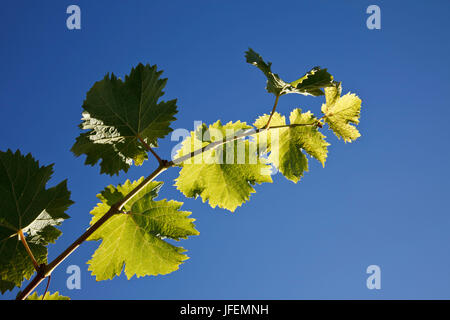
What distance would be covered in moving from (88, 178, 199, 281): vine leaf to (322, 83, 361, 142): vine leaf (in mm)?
983

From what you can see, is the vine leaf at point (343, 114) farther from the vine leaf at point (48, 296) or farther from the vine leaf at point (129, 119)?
the vine leaf at point (48, 296)

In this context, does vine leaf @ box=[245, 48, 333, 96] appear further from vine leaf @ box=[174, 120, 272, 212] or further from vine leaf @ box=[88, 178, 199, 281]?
vine leaf @ box=[88, 178, 199, 281]

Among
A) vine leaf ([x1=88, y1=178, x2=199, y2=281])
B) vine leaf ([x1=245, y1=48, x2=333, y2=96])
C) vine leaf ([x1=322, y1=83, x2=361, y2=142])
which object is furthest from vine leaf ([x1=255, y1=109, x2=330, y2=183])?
vine leaf ([x1=88, y1=178, x2=199, y2=281])

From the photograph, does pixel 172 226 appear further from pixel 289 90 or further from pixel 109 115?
pixel 289 90

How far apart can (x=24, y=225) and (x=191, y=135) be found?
88 cm

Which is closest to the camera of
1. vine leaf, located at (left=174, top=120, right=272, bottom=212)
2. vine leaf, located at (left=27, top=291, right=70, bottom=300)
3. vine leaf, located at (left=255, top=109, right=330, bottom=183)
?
vine leaf, located at (left=27, top=291, right=70, bottom=300)

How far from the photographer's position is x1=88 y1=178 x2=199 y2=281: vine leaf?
1835 millimetres

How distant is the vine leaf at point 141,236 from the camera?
183cm

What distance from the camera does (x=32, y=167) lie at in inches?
60.6

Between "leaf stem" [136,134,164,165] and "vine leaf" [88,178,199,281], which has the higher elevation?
"leaf stem" [136,134,164,165]

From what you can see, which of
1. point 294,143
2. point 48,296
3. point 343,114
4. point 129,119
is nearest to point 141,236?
point 48,296

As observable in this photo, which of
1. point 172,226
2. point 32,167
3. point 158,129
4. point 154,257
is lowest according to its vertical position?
point 154,257

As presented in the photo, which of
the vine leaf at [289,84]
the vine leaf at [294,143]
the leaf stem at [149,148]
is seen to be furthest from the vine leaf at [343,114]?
the leaf stem at [149,148]
